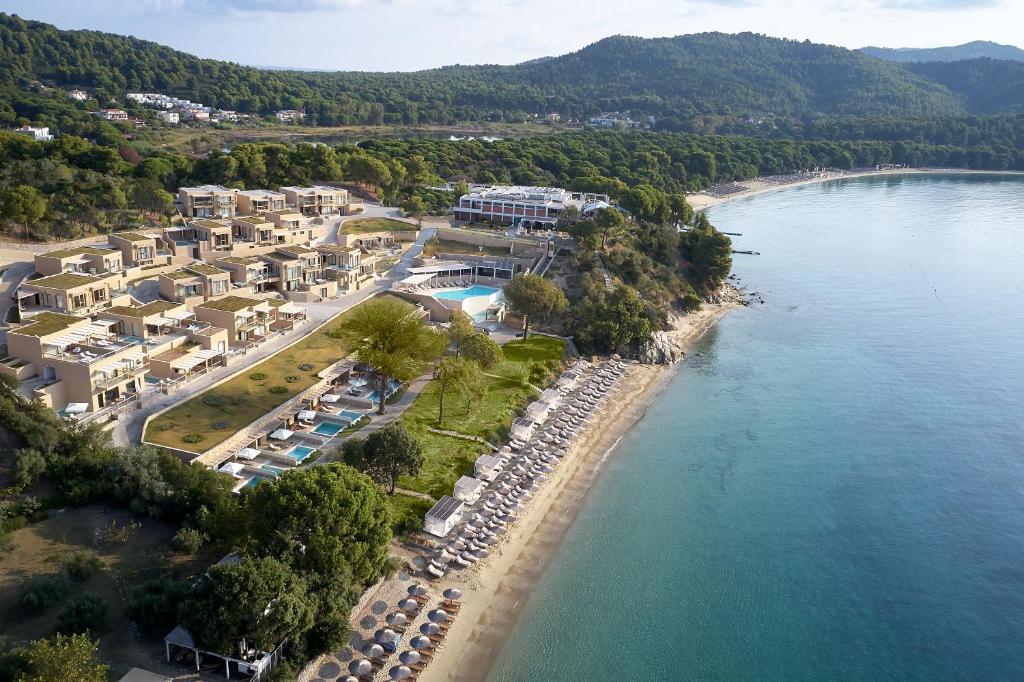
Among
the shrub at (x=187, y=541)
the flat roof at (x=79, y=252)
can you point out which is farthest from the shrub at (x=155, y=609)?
the flat roof at (x=79, y=252)

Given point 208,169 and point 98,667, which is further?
point 208,169

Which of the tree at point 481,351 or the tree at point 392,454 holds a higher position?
the tree at point 481,351

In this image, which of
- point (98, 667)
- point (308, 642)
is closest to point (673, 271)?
point (308, 642)

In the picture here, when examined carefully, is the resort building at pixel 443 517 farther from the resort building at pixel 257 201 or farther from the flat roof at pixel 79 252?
the resort building at pixel 257 201

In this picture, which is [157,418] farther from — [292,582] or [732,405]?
[732,405]

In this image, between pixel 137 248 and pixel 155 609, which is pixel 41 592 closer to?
pixel 155 609

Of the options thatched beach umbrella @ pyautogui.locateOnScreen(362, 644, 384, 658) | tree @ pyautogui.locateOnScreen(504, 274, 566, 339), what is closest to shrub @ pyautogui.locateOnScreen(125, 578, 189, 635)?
thatched beach umbrella @ pyautogui.locateOnScreen(362, 644, 384, 658)
